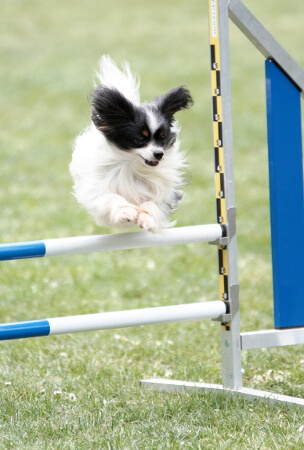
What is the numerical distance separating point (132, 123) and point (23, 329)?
0.98 metres

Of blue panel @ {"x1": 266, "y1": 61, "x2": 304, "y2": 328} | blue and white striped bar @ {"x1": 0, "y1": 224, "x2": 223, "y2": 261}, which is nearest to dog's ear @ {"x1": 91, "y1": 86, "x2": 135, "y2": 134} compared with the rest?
blue and white striped bar @ {"x1": 0, "y1": 224, "x2": 223, "y2": 261}

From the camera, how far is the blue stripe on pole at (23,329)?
3432 millimetres

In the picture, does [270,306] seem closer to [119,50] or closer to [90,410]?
[90,410]

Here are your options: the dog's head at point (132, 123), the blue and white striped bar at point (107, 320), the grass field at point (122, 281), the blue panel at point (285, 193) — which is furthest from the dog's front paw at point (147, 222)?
the grass field at point (122, 281)

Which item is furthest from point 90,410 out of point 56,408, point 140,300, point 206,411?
point 140,300

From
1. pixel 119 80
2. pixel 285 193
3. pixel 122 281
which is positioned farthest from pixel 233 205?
pixel 122 281

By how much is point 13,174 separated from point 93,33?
7448mm

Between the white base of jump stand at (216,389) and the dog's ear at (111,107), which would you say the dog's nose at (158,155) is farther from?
the white base of jump stand at (216,389)

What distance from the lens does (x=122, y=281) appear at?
6594mm

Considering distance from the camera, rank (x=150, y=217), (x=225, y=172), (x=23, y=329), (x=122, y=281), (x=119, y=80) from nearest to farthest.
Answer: (x=23, y=329) < (x=150, y=217) < (x=119, y=80) < (x=225, y=172) < (x=122, y=281)

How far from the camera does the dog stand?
3.54m

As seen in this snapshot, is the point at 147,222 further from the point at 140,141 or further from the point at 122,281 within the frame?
the point at 122,281

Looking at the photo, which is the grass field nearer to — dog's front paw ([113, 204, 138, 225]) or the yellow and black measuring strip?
the yellow and black measuring strip

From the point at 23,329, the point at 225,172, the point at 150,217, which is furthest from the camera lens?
the point at 225,172
